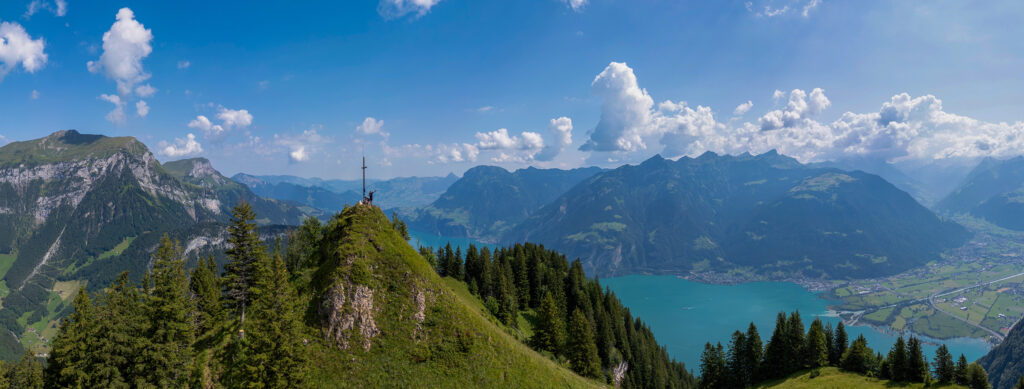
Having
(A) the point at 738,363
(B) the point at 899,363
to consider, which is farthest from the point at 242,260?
(B) the point at 899,363

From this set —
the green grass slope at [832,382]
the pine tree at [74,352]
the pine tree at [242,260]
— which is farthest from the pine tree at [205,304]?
the green grass slope at [832,382]

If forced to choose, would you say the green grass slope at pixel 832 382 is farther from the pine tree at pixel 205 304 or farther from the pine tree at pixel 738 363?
the pine tree at pixel 205 304

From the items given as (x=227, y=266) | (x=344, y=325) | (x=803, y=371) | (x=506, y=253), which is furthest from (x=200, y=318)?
(x=803, y=371)

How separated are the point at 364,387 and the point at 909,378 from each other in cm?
7858

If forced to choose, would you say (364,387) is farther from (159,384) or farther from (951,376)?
(951,376)

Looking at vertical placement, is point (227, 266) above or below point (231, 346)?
above

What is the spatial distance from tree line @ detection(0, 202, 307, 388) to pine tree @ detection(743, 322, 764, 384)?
81.9 metres

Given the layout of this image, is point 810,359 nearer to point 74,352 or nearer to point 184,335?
point 184,335

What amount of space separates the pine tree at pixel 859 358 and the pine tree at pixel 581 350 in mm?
45162

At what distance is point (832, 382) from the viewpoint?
65.7 metres

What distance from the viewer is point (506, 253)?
103312mm

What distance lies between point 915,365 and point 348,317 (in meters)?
81.3

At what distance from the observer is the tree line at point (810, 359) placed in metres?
60.1

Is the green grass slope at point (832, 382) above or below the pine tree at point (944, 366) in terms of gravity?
below
